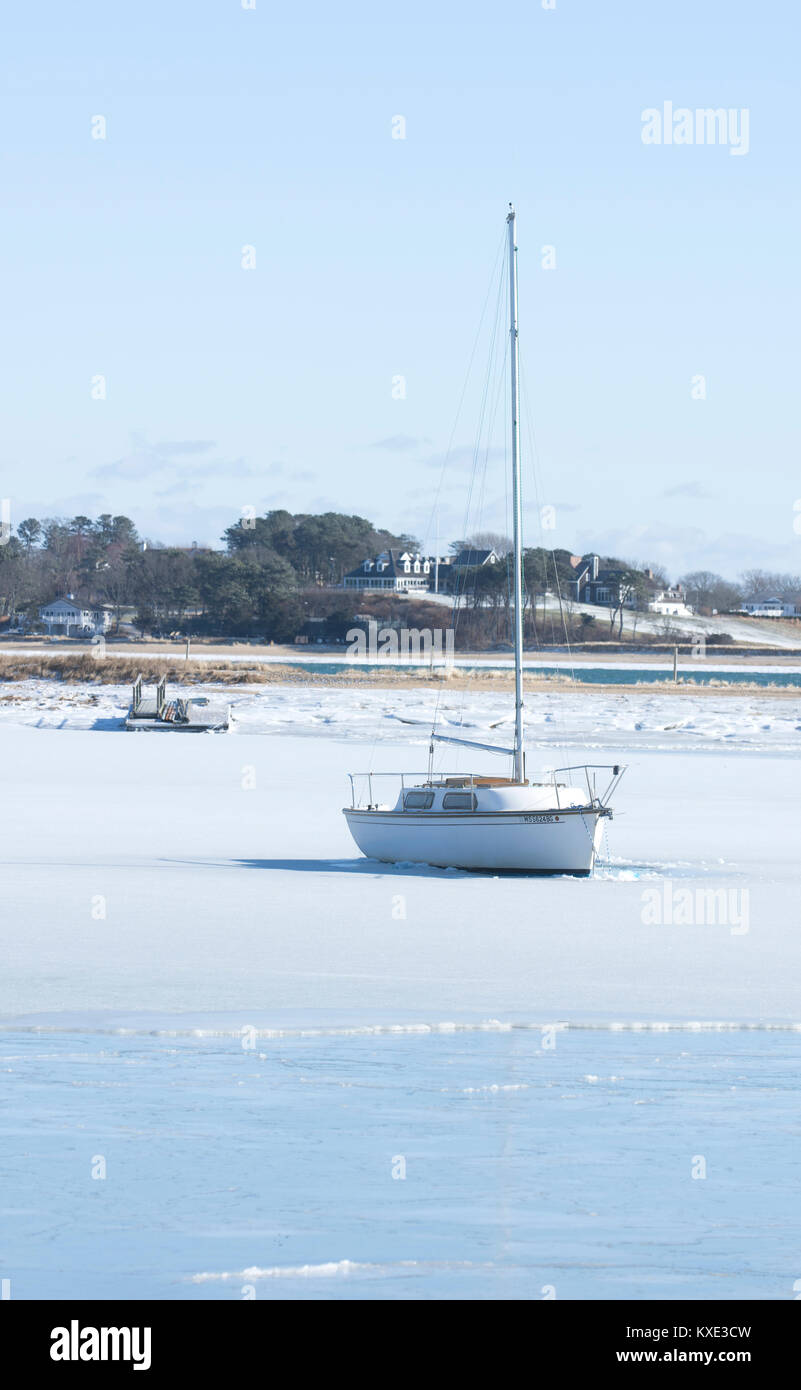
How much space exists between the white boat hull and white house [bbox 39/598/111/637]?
14382 centimetres

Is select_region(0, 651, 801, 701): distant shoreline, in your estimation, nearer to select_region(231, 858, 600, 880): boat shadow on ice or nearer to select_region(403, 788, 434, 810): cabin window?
select_region(231, 858, 600, 880): boat shadow on ice

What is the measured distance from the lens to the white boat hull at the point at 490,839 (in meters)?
20.4

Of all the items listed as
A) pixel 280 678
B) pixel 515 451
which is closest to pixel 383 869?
pixel 515 451

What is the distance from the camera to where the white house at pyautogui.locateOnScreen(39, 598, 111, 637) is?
163 m

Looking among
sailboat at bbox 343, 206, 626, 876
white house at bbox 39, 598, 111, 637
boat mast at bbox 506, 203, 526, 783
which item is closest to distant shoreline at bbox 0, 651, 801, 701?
boat mast at bbox 506, 203, 526, 783

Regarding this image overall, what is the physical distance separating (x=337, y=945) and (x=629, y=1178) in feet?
22.9

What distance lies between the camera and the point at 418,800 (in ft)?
69.8

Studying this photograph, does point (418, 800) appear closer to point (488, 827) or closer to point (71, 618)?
point (488, 827)

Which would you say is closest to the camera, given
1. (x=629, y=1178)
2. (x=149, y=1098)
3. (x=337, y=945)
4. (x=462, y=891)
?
(x=629, y=1178)

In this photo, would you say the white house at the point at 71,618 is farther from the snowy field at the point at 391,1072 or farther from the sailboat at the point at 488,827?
the sailboat at the point at 488,827

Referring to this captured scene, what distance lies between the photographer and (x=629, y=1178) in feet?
28.6

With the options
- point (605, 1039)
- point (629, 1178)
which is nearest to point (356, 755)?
point (605, 1039)
